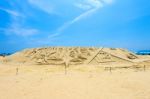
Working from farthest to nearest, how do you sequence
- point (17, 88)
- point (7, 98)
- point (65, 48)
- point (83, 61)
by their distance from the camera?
point (65, 48) < point (83, 61) < point (17, 88) < point (7, 98)

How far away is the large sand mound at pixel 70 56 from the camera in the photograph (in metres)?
20.7

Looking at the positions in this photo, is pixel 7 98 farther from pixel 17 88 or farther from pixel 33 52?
pixel 33 52

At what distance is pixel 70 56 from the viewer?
70.9ft

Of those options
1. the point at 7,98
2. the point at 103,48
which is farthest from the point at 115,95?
the point at 103,48

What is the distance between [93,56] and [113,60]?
241cm

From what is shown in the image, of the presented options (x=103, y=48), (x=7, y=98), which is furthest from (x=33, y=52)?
(x=7, y=98)

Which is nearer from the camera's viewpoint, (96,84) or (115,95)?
(115,95)

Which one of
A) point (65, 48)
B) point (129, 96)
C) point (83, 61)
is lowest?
point (129, 96)

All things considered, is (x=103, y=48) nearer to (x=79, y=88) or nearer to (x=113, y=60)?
(x=113, y=60)

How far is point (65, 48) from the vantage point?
76.9 feet

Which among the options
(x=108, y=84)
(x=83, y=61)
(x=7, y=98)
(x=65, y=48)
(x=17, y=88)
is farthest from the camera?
(x=65, y=48)

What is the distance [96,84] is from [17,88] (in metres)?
4.07

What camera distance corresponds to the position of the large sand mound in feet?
68.0

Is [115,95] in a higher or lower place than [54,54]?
lower
